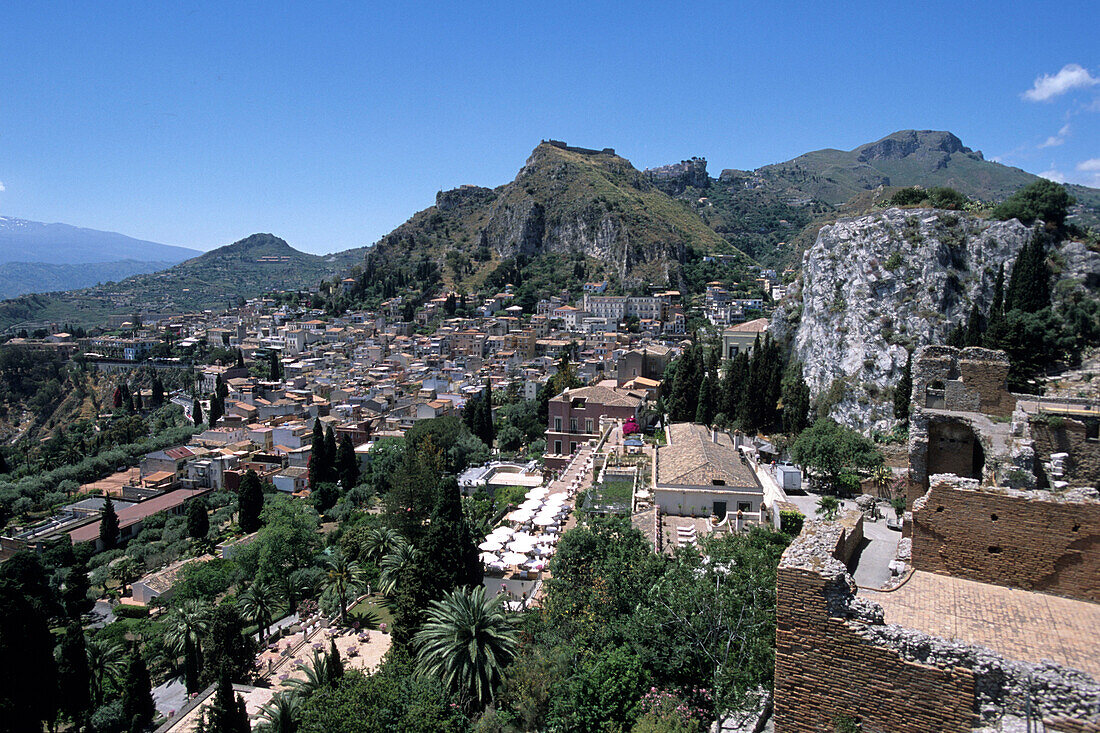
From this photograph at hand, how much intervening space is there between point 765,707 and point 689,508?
517 inches

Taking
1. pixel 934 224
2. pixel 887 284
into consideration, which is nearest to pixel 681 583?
pixel 887 284

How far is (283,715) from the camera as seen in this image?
14539mm

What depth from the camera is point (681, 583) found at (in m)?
11.5

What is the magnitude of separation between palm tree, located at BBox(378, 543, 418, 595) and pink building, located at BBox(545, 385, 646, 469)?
702 inches

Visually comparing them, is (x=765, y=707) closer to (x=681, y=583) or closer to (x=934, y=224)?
(x=681, y=583)

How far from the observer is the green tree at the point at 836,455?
24141mm

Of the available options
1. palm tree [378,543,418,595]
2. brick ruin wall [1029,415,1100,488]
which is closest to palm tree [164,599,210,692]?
palm tree [378,543,418,595]

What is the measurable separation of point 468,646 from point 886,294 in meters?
35.9

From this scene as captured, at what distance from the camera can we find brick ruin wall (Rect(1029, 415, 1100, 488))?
12.6 m

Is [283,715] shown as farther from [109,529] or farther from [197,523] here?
[109,529]

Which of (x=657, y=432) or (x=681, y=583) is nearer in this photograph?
(x=681, y=583)

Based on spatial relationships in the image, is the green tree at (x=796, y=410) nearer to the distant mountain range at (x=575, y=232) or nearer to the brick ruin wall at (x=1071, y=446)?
the brick ruin wall at (x=1071, y=446)

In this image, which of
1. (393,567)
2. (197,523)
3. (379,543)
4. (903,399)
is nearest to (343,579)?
(393,567)

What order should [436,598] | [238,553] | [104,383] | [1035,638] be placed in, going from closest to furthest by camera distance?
[1035,638] < [436,598] < [238,553] < [104,383]
